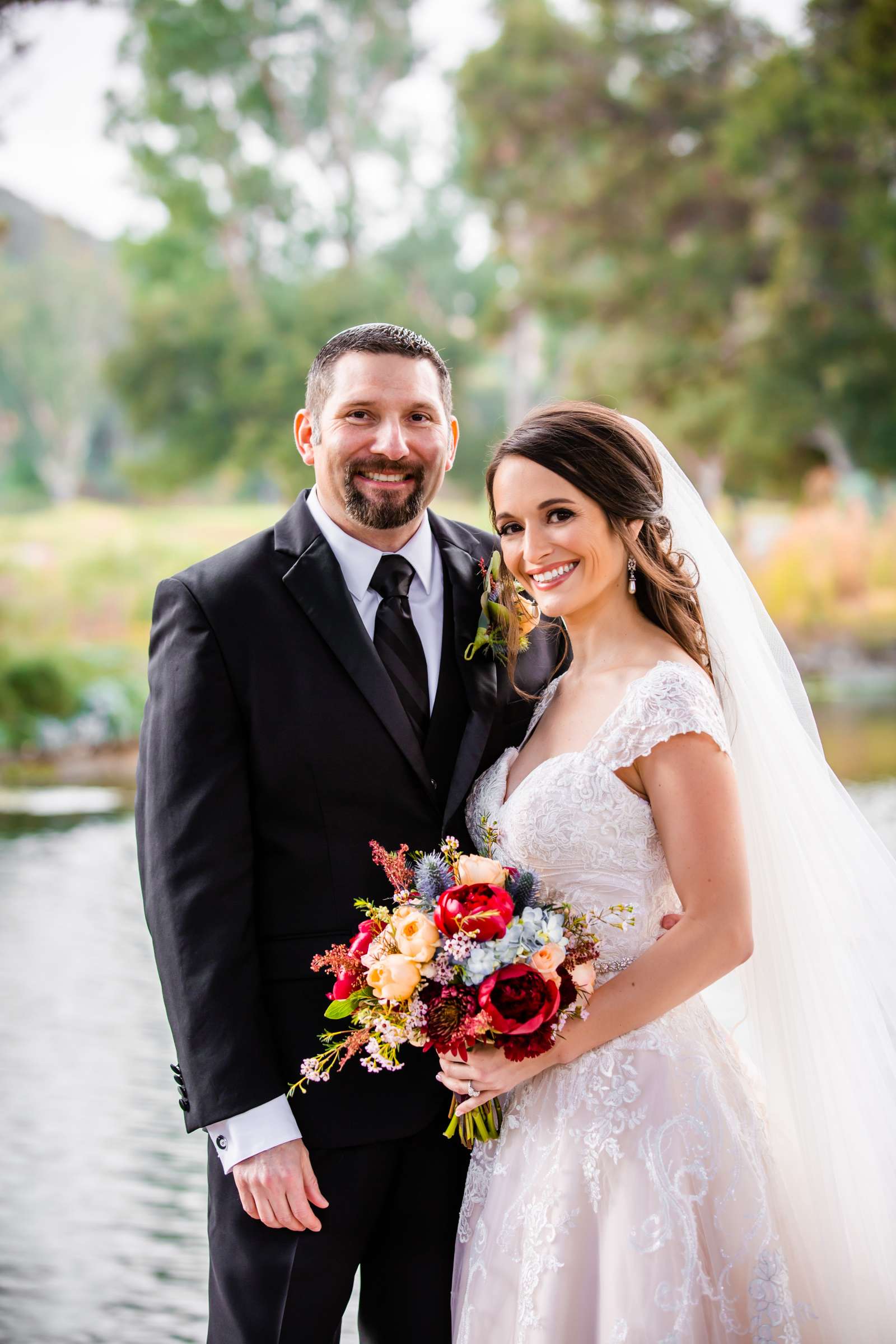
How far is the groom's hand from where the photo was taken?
1928mm

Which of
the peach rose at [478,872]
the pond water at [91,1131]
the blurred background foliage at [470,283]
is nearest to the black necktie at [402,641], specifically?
the peach rose at [478,872]

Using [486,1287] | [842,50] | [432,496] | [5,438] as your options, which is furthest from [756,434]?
[5,438]

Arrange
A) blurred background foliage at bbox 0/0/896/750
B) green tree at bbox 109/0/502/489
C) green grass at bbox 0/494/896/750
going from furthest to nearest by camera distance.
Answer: green tree at bbox 109/0/502/489 → green grass at bbox 0/494/896/750 → blurred background foliage at bbox 0/0/896/750

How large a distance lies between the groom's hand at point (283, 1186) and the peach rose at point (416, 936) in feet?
1.51

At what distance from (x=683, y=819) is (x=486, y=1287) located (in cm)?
81

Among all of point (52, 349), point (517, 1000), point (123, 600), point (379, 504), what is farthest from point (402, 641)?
point (52, 349)

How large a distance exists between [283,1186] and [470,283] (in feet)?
56.9

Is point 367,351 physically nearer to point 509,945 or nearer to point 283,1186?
point 509,945

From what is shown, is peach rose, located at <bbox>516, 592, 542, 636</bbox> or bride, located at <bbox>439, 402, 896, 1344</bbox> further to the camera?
peach rose, located at <bbox>516, 592, 542, 636</bbox>

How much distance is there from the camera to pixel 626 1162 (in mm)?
1891

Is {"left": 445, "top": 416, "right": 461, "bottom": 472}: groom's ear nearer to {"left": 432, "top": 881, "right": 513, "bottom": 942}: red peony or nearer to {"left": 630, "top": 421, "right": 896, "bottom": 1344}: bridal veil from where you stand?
{"left": 630, "top": 421, "right": 896, "bottom": 1344}: bridal veil

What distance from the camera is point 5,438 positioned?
18875mm

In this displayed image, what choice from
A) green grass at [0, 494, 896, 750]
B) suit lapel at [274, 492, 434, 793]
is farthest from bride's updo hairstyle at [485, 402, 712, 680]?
green grass at [0, 494, 896, 750]

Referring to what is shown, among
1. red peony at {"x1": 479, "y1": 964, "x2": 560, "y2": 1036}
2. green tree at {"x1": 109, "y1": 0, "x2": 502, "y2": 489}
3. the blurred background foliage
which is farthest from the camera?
green tree at {"x1": 109, "y1": 0, "x2": 502, "y2": 489}
